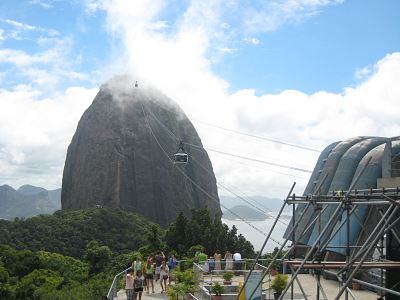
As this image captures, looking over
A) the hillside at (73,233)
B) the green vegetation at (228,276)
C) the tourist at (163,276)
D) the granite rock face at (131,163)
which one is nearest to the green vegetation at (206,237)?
the hillside at (73,233)

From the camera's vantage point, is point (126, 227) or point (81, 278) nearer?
point (81, 278)

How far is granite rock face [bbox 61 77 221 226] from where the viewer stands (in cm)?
9288

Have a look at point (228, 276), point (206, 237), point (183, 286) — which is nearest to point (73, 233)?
point (206, 237)

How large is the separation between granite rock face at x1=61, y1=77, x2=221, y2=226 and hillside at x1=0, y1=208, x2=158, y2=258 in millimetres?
22515

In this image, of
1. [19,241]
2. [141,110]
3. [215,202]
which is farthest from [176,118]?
[19,241]

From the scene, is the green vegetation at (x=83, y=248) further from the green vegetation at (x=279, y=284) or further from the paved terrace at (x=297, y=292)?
the green vegetation at (x=279, y=284)

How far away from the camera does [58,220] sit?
66.3m

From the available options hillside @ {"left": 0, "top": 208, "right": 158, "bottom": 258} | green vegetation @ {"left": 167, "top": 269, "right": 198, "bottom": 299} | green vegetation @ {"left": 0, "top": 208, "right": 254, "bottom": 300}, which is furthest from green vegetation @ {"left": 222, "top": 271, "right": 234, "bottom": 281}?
hillside @ {"left": 0, "top": 208, "right": 158, "bottom": 258}

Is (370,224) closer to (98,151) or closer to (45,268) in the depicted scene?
(45,268)

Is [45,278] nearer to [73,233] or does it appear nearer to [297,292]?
[73,233]

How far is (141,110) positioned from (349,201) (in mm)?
89504

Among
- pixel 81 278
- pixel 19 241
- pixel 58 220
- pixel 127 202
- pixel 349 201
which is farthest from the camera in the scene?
pixel 127 202

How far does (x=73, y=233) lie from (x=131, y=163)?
34749mm

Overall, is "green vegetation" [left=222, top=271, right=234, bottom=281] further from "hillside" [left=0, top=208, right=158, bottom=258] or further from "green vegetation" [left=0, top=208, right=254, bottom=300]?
"hillside" [left=0, top=208, right=158, bottom=258]
